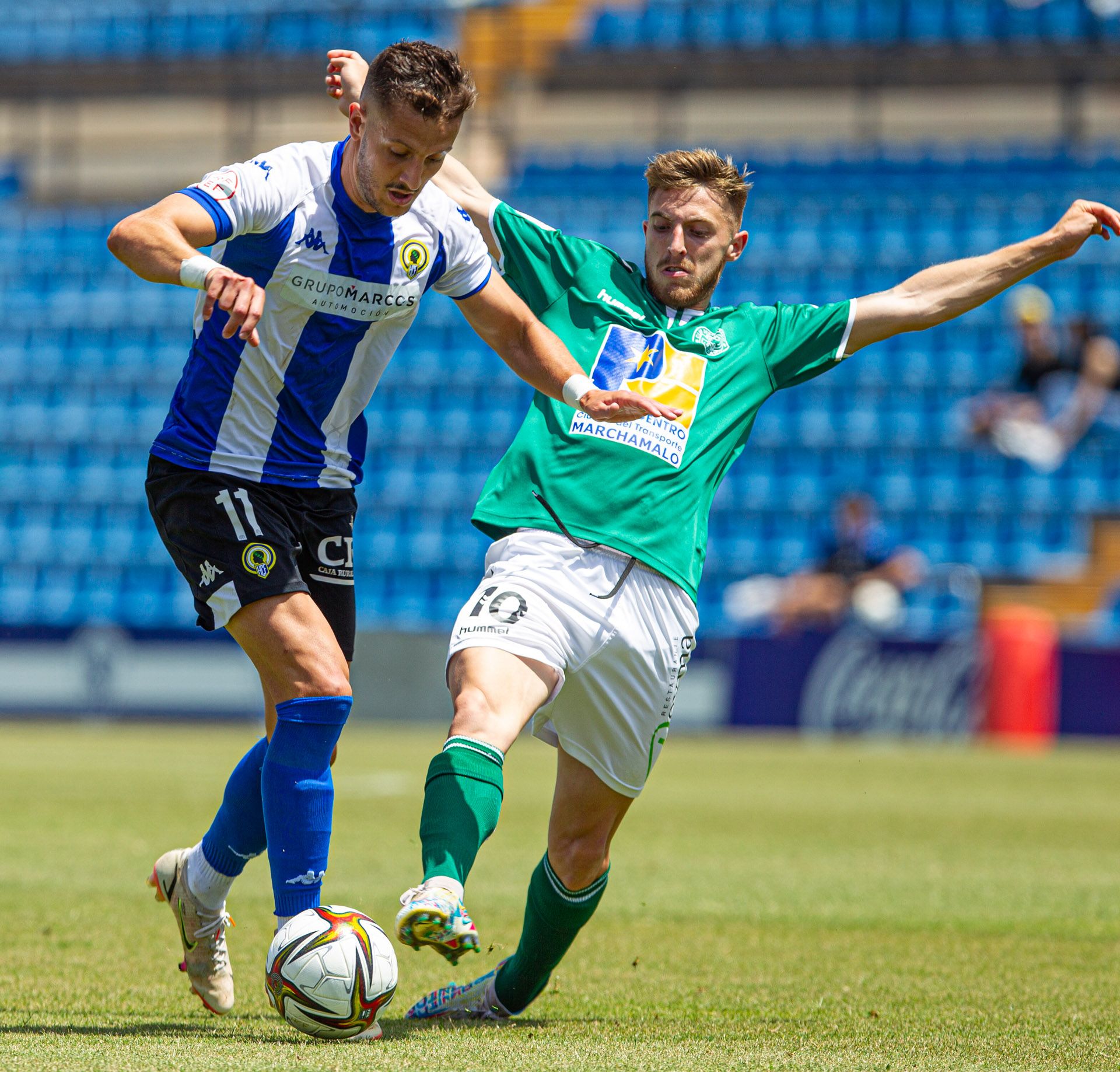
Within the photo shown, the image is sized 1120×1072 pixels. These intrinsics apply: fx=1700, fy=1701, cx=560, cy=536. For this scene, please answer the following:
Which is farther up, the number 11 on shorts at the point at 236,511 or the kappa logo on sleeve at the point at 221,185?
the kappa logo on sleeve at the point at 221,185

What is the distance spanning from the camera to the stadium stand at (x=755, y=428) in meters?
20.2

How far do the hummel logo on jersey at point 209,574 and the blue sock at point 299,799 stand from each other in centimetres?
36

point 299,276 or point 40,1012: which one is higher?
point 299,276

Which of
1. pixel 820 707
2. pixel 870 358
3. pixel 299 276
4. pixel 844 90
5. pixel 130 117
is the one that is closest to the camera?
pixel 299 276

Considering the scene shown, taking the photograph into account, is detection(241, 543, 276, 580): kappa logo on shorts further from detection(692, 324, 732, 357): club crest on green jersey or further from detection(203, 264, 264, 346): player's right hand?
detection(692, 324, 732, 357): club crest on green jersey

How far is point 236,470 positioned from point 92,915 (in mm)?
2618

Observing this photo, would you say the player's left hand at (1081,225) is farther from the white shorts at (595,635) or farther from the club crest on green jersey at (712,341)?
the white shorts at (595,635)

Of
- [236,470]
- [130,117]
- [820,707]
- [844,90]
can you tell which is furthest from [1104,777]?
[130,117]

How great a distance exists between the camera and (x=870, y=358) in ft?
72.4

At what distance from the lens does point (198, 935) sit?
4.64m

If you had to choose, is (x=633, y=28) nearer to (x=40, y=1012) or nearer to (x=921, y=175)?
(x=921, y=175)

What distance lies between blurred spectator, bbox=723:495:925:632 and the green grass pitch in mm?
4539

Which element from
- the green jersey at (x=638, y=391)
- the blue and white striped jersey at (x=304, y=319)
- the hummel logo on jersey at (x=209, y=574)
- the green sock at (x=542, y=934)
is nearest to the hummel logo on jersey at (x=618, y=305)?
the green jersey at (x=638, y=391)

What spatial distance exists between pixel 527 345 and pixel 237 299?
114 cm
